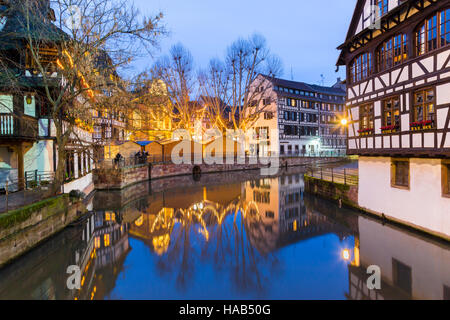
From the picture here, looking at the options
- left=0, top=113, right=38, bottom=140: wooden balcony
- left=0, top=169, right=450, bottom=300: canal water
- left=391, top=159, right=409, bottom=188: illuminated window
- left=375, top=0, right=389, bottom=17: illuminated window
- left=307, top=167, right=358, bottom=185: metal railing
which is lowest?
left=0, top=169, right=450, bottom=300: canal water

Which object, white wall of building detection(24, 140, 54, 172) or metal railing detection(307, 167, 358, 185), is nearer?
white wall of building detection(24, 140, 54, 172)

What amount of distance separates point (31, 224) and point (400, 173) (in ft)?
44.4

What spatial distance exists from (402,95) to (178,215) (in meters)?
11.5

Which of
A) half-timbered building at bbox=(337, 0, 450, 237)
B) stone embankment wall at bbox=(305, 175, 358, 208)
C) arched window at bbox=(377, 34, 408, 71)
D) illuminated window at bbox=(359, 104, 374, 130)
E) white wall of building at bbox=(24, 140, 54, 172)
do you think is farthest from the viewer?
stone embankment wall at bbox=(305, 175, 358, 208)

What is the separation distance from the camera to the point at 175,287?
706 centimetres

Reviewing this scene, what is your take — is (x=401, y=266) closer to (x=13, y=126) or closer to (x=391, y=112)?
(x=391, y=112)

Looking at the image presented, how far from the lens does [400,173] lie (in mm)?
11398

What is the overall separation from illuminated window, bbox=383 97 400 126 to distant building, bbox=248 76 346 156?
31603 mm

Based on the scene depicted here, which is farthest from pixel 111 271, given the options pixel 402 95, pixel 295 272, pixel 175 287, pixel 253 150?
pixel 253 150

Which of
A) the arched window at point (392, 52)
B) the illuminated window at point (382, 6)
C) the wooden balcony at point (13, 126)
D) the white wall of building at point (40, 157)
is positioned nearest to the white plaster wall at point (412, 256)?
the arched window at point (392, 52)

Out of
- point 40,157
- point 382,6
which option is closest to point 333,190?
point 382,6

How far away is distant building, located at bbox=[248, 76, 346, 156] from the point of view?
153 ft

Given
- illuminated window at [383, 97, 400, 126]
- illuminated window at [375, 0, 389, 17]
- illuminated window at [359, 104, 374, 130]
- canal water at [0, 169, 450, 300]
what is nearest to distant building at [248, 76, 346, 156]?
illuminated window at [359, 104, 374, 130]

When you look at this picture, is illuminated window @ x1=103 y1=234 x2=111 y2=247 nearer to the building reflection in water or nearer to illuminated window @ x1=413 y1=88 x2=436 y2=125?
the building reflection in water
